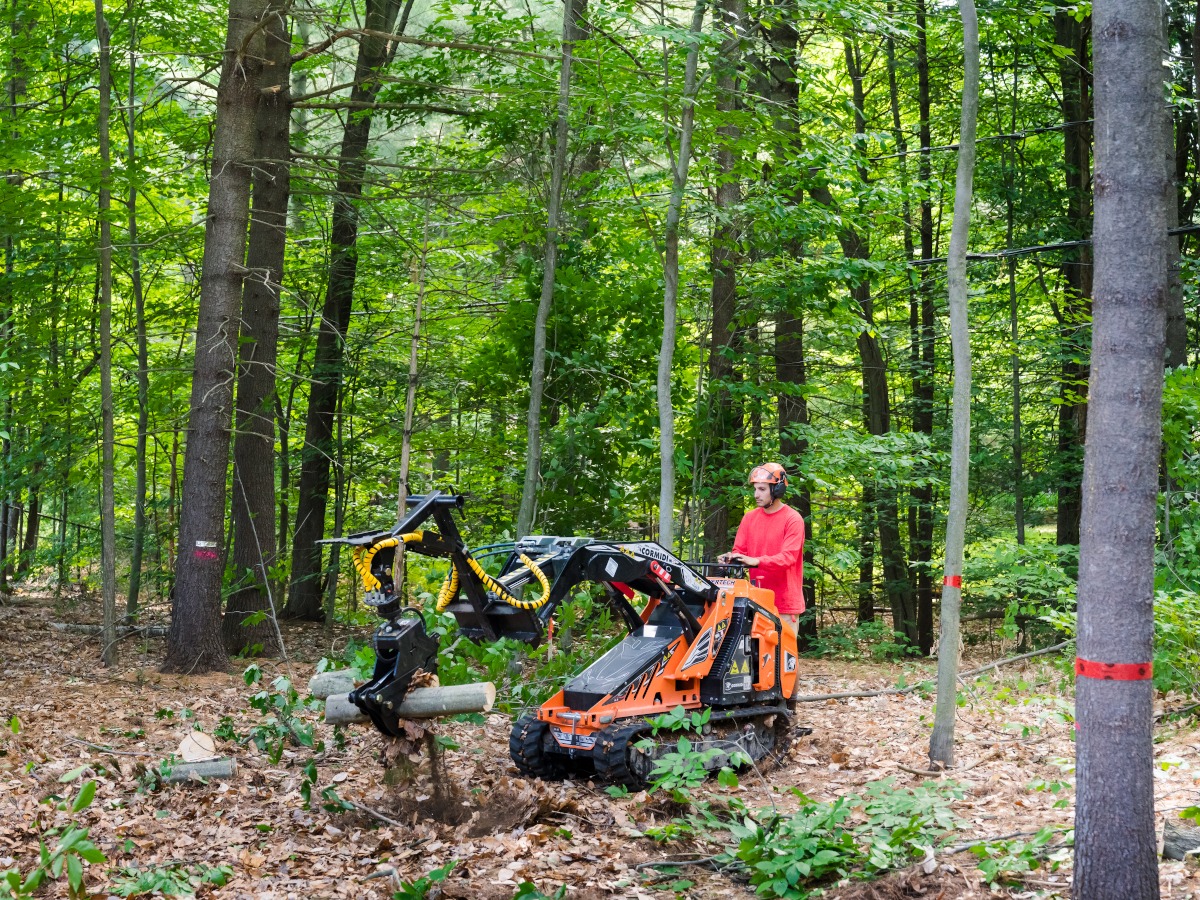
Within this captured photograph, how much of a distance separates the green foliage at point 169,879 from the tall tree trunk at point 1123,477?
3767mm

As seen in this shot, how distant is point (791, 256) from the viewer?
42.2ft

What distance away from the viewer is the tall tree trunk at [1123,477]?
3.96 meters

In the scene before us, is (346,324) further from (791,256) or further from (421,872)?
(421,872)

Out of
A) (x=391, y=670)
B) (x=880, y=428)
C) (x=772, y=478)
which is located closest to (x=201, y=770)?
(x=391, y=670)

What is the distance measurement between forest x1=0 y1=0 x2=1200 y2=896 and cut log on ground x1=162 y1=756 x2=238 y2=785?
0.51 meters

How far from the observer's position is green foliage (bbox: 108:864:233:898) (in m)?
4.60

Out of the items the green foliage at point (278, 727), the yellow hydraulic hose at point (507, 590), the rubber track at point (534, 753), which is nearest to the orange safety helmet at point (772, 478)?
the rubber track at point (534, 753)

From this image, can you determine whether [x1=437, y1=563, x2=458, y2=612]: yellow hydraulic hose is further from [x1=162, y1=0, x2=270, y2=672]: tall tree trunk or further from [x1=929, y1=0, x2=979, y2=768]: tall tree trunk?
[x1=162, y1=0, x2=270, y2=672]: tall tree trunk

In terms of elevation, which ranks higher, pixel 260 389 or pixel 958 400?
pixel 260 389

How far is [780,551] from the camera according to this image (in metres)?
8.56

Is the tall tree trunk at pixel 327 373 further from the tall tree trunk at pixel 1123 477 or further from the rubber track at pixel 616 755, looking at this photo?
the tall tree trunk at pixel 1123 477

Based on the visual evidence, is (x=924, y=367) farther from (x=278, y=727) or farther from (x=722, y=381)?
(x=278, y=727)

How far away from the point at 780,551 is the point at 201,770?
4604 mm

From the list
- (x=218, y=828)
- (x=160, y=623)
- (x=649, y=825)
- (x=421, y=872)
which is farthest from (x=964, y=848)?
(x=160, y=623)
